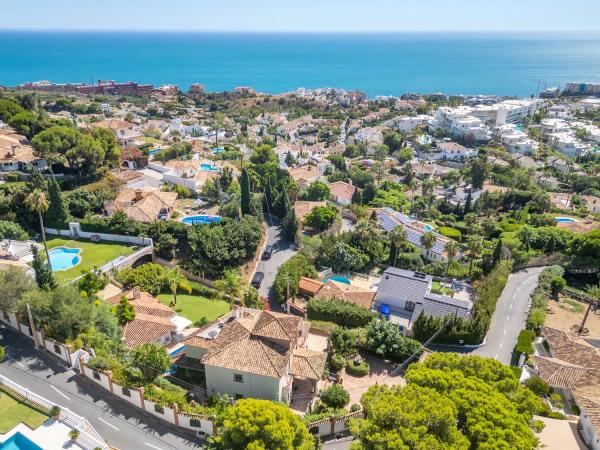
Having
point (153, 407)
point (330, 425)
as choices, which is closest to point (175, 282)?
point (153, 407)

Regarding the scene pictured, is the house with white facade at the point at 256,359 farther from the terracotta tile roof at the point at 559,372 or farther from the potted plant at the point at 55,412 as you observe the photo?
the terracotta tile roof at the point at 559,372

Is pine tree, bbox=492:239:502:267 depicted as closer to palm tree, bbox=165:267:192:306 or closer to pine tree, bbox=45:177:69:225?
palm tree, bbox=165:267:192:306

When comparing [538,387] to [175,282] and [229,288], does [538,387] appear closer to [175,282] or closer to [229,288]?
[229,288]

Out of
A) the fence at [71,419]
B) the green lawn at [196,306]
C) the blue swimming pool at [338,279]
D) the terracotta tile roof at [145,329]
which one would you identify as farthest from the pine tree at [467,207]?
the fence at [71,419]

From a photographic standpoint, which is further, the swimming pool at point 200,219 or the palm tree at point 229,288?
the swimming pool at point 200,219

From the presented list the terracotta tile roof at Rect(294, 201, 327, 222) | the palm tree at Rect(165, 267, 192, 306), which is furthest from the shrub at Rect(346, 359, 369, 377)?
the terracotta tile roof at Rect(294, 201, 327, 222)

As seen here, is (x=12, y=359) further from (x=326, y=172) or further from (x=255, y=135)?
(x=255, y=135)
